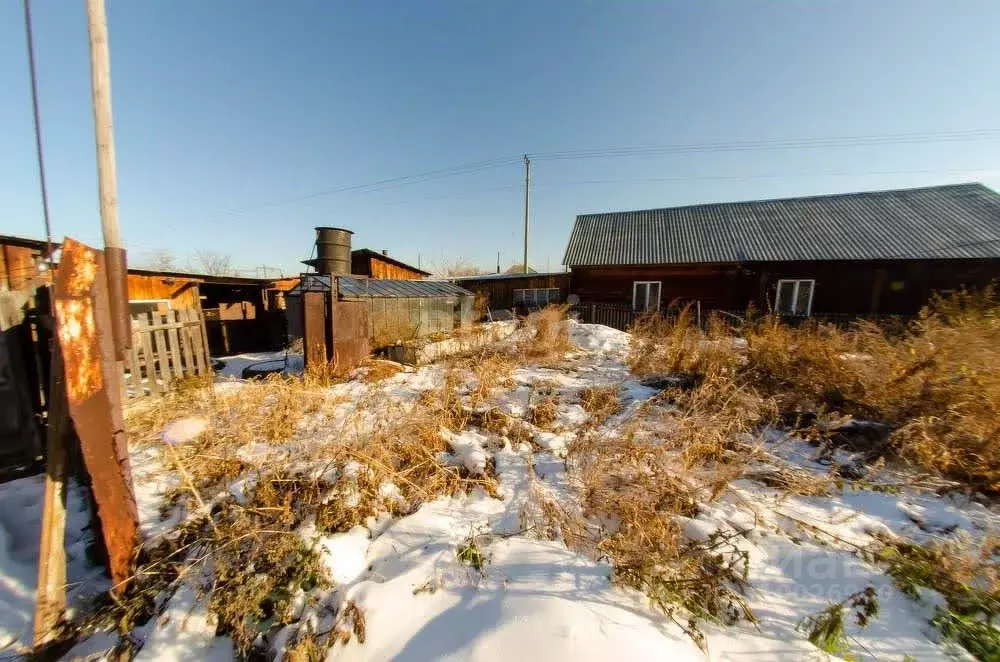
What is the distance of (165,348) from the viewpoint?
16.3 ft

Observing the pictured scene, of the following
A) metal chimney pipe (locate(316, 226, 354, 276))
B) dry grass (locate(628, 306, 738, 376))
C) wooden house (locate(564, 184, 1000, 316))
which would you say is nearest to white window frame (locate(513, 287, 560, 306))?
wooden house (locate(564, 184, 1000, 316))

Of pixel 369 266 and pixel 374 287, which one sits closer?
pixel 374 287

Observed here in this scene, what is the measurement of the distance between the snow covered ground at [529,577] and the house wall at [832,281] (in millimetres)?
10618

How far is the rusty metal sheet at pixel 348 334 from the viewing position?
5523mm

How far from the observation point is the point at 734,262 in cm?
1320

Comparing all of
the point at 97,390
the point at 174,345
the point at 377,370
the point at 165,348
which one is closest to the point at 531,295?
the point at 377,370

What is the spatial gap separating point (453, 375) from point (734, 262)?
44.4 ft

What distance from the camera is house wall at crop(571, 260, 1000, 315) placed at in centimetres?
1179

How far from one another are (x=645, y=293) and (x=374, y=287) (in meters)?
11.4

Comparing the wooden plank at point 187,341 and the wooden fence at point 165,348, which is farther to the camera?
the wooden plank at point 187,341

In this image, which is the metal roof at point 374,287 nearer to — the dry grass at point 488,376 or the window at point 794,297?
the dry grass at point 488,376

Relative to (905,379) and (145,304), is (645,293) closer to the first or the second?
(905,379)

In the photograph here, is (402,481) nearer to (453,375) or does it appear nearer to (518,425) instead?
(518,425)

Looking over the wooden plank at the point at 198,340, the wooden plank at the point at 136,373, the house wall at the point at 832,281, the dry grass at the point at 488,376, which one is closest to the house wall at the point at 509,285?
the house wall at the point at 832,281
